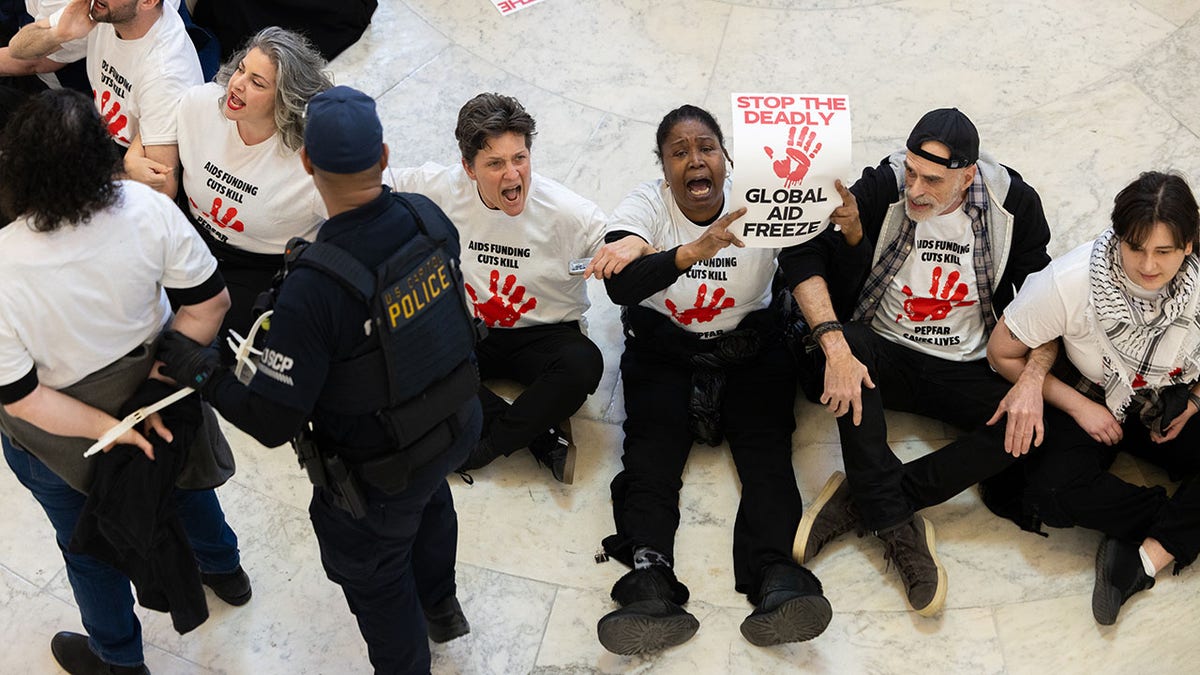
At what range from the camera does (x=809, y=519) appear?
3.27 metres

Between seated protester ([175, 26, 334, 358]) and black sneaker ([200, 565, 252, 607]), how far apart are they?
30.3 inches

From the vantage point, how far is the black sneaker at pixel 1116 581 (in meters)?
3.12

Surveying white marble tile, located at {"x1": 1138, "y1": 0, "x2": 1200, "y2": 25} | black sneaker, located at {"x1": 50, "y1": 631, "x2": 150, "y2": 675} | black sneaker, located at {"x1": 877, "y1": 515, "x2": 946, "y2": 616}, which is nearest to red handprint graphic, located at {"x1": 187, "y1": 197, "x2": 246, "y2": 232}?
black sneaker, located at {"x1": 50, "y1": 631, "x2": 150, "y2": 675}

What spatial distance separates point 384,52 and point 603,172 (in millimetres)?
1160

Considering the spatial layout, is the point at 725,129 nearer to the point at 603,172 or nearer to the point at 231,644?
the point at 603,172

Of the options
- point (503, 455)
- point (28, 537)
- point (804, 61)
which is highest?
point (804, 61)

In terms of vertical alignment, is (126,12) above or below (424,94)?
above

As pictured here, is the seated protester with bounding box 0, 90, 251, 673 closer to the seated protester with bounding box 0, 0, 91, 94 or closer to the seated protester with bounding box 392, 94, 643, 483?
the seated protester with bounding box 392, 94, 643, 483

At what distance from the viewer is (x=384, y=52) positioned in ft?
16.2

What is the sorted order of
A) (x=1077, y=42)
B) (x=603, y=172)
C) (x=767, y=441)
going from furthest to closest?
1. (x=1077, y=42)
2. (x=603, y=172)
3. (x=767, y=441)

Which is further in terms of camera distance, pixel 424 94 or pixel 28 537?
pixel 424 94

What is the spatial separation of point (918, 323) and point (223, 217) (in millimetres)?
2049

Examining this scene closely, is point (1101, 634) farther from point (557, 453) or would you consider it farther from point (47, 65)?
point (47, 65)

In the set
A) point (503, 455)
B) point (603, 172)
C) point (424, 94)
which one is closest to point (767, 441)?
point (503, 455)
